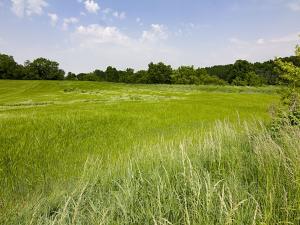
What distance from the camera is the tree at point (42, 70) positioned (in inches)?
3840

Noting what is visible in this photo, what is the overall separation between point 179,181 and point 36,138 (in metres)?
6.51

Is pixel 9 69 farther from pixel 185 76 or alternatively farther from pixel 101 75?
pixel 101 75

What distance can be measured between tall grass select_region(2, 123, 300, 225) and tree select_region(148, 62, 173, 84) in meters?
113

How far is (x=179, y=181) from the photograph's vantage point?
184 inches

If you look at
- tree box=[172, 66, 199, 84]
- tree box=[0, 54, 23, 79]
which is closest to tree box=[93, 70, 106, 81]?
tree box=[172, 66, 199, 84]

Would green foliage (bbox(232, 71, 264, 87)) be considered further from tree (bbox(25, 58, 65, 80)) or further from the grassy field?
the grassy field

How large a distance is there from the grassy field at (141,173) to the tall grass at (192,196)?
0.02m

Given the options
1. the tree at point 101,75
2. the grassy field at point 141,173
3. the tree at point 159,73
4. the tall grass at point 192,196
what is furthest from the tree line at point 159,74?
the tall grass at point 192,196

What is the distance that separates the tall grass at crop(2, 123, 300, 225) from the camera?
10.9ft

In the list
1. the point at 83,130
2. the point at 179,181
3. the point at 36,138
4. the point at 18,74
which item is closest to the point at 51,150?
the point at 36,138

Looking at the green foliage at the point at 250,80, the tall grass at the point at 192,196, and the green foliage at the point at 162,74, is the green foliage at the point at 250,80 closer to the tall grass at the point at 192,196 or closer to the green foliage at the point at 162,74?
the green foliage at the point at 162,74

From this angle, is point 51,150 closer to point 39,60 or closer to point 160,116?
point 160,116

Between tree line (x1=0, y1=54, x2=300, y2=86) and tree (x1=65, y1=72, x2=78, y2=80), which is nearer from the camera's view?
tree line (x1=0, y1=54, x2=300, y2=86)

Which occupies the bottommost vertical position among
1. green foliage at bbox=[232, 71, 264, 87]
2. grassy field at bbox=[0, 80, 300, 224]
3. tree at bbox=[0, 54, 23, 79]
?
green foliage at bbox=[232, 71, 264, 87]
